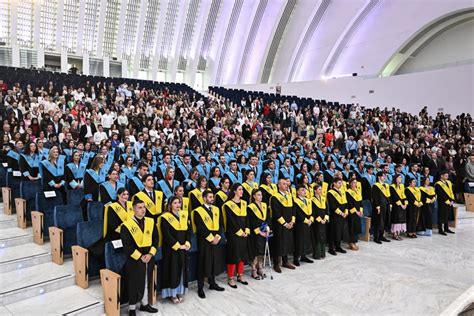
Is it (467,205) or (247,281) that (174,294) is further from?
(467,205)

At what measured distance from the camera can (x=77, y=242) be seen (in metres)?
4.82

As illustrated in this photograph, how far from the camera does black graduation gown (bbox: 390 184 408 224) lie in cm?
794

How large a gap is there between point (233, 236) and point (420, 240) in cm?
477

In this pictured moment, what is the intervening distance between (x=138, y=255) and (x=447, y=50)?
23333mm

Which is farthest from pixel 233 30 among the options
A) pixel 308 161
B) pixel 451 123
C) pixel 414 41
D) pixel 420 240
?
pixel 420 240

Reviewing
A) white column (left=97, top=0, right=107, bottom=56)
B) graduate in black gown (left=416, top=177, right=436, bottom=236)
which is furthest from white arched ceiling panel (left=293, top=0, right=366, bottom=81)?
graduate in black gown (left=416, top=177, right=436, bottom=236)

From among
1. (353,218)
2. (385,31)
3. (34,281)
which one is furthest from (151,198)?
(385,31)

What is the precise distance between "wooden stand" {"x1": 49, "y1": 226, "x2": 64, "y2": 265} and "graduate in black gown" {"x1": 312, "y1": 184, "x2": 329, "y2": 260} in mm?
3911

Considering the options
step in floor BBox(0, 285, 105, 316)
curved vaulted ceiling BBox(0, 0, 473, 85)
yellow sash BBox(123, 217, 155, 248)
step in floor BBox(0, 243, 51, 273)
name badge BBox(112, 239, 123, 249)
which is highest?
curved vaulted ceiling BBox(0, 0, 473, 85)

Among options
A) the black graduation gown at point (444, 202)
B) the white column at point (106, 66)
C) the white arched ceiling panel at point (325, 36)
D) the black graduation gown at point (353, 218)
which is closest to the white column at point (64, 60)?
the white column at point (106, 66)

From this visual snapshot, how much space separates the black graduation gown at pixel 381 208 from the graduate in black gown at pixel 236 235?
352 centimetres

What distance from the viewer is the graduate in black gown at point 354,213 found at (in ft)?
23.4

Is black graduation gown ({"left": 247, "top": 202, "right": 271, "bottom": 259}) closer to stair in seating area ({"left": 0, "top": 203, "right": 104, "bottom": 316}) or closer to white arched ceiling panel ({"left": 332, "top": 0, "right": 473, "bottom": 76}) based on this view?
stair in seating area ({"left": 0, "top": 203, "right": 104, "bottom": 316})

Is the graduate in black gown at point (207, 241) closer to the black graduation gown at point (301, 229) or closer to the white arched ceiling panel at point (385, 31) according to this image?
the black graduation gown at point (301, 229)
